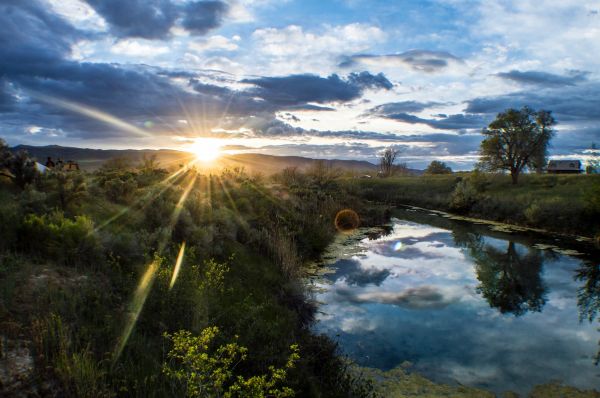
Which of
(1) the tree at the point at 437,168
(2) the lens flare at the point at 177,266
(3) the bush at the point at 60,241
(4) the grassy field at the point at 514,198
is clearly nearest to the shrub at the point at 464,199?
(4) the grassy field at the point at 514,198

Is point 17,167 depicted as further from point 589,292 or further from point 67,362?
point 589,292

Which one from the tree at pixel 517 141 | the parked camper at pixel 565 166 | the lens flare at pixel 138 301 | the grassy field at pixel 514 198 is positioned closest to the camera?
the lens flare at pixel 138 301

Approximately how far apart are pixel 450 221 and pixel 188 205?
84.0 feet

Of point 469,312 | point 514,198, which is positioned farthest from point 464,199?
point 469,312

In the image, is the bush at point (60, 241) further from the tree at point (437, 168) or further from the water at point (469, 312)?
the tree at point (437, 168)

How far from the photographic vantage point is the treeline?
14.7ft

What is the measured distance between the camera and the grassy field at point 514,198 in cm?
2475

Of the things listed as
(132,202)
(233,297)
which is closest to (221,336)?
(233,297)

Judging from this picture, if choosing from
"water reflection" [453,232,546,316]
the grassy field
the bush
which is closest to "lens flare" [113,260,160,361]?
the bush

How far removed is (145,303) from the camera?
258 inches

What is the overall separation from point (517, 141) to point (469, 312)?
3490 centimetres

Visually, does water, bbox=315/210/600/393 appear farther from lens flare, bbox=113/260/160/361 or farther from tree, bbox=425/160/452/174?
tree, bbox=425/160/452/174

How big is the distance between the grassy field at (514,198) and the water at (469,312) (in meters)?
6.30

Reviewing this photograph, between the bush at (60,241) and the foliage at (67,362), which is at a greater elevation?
the bush at (60,241)
